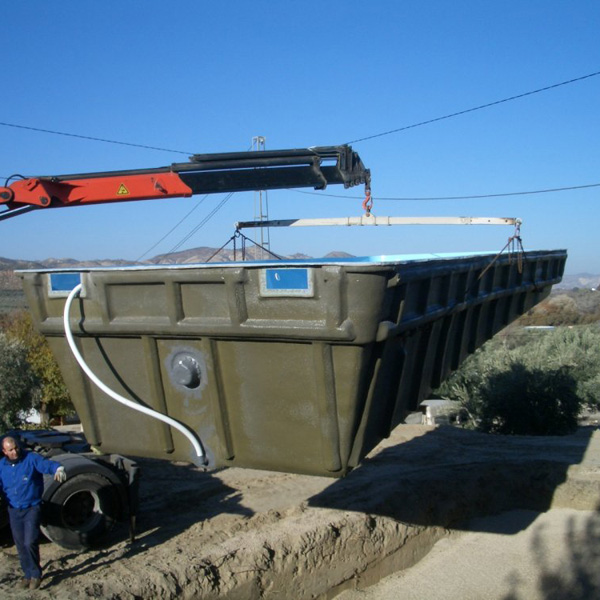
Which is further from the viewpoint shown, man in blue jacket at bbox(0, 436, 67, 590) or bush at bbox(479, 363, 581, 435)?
bush at bbox(479, 363, 581, 435)

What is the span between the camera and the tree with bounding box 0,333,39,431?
1802 centimetres

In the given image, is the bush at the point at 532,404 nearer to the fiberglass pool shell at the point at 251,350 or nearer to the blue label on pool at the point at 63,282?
the fiberglass pool shell at the point at 251,350

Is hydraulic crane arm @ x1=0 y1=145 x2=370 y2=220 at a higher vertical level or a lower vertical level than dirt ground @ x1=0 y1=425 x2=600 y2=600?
higher

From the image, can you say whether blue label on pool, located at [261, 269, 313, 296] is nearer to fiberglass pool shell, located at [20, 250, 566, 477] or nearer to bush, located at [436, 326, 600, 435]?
fiberglass pool shell, located at [20, 250, 566, 477]

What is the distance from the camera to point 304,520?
8.45m

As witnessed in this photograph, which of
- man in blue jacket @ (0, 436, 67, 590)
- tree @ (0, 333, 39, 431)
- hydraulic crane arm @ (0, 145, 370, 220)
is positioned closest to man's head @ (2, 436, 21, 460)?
man in blue jacket @ (0, 436, 67, 590)

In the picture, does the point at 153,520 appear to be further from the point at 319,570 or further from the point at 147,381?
the point at 147,381

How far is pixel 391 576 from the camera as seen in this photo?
28.0 feet

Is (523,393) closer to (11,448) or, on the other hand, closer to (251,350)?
(11,448)

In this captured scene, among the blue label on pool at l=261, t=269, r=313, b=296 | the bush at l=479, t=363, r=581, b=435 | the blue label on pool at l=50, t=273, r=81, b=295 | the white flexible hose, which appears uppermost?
the blue label on pool at l=50, t=273, r=81, b=295

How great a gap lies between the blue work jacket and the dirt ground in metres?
0.81

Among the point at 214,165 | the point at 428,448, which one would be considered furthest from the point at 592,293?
the point at 214,165

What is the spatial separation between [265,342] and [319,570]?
4.61 m

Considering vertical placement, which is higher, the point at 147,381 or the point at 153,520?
the point at 147,381
